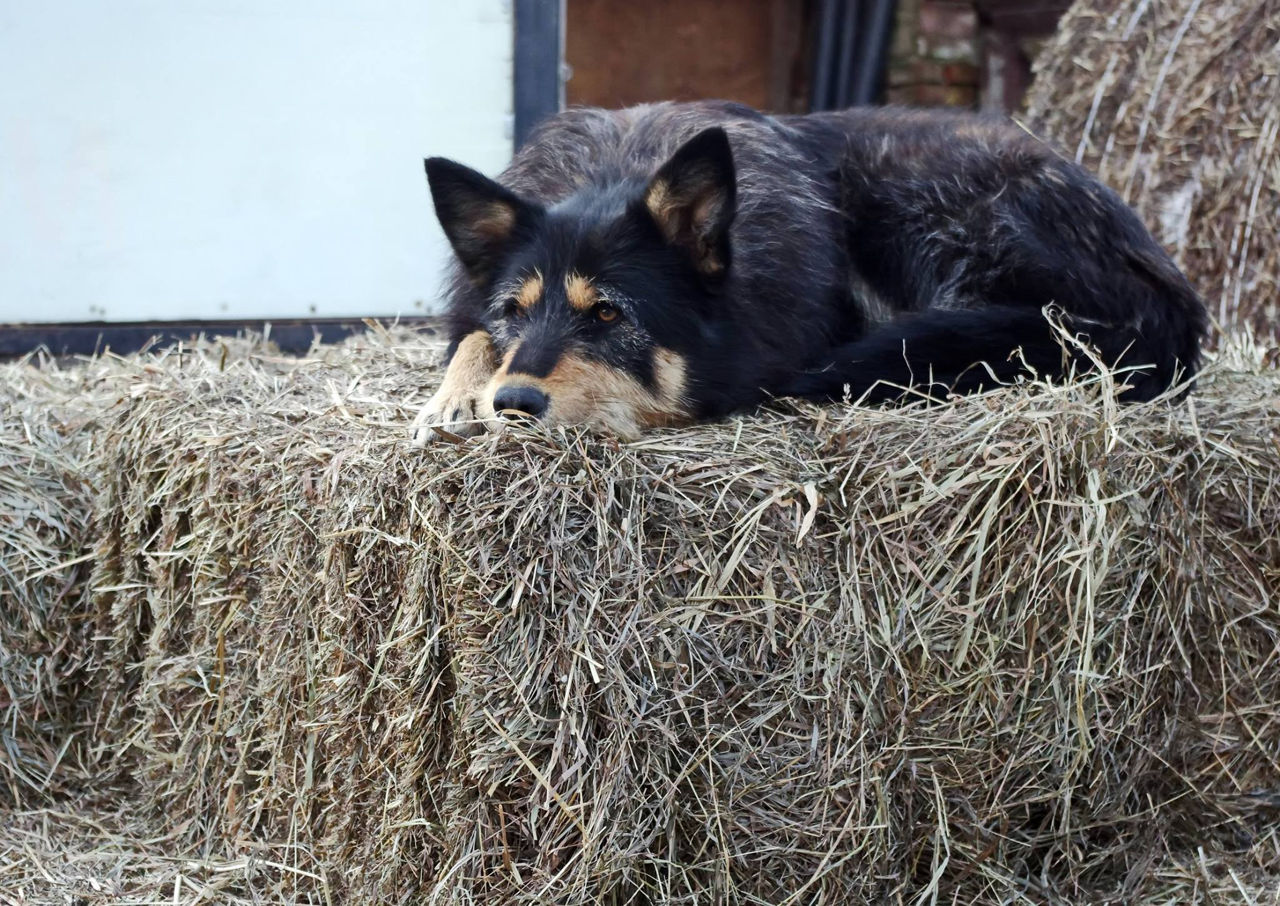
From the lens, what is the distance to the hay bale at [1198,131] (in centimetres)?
474

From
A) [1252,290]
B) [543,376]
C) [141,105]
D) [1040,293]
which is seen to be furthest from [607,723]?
[141,105]

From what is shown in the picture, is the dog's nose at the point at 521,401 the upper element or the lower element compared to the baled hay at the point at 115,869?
upper

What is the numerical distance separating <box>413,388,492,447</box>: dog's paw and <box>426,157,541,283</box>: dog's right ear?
16.4 inches

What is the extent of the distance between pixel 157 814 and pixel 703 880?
157 cm

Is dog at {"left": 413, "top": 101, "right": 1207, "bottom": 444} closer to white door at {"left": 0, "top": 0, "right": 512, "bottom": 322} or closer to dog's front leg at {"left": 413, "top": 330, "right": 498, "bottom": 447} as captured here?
dog's front leg at {"left": 413, "top": 330, "right": 498, "bottom": 447}

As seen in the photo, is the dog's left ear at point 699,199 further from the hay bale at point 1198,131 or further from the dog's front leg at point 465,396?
the hay bale at point 1198,131

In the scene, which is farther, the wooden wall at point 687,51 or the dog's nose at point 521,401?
the wooden wall at point 687,51

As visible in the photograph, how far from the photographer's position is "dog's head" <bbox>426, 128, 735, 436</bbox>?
2.75 m


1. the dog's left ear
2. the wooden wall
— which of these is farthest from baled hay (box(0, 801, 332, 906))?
the wooden wall

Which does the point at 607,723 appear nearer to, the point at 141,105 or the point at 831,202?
the point at 831,202

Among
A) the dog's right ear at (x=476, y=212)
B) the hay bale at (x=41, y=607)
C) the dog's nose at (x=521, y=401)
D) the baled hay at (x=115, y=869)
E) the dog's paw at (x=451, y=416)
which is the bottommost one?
the baled hay at (x=115, y=869)

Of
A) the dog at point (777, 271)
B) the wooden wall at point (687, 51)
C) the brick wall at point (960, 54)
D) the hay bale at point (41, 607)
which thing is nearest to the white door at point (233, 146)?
the dog at point (777, 271)

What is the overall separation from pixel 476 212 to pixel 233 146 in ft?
8.84

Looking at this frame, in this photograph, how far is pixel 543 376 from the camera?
262 cm
